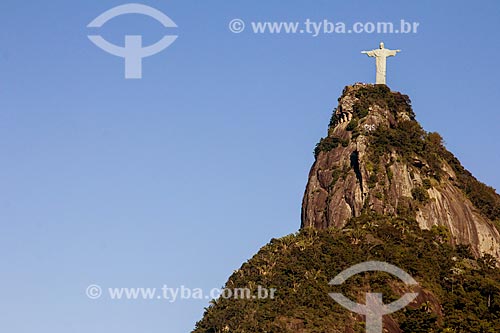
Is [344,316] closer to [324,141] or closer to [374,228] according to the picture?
[374,228]

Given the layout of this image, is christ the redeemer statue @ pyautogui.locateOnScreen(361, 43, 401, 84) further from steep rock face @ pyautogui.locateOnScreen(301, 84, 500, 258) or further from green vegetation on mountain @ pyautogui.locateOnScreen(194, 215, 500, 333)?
green vegetation on mountain @ pyautogui.locateOnScreen(194, 215, 500, 333)

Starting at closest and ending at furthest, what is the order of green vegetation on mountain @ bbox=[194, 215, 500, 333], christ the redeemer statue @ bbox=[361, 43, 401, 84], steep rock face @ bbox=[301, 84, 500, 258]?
green vegetation on mountain @ bbox=[194, 215, 500, 333]
steep rock face @ bbox=[301, 84, 500, 258]
christ the redeemer statue @ bbox=[361, 43, 401, 84]

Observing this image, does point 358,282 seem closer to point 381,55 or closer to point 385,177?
point 385,177

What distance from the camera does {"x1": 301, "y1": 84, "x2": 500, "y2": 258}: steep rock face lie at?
6196 inches

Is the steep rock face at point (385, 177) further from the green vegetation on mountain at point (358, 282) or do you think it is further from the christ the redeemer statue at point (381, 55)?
the green vegetation on mountain at point (358, 282)

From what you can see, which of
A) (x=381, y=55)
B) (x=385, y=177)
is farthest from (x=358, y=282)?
(x=381, y=55)

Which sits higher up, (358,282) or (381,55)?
(381,55)

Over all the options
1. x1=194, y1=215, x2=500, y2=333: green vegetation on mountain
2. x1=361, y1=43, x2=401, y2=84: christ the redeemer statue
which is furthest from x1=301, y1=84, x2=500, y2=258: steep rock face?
x1=194, y1=215, x2=500, y2=333: green vegetation on mountain

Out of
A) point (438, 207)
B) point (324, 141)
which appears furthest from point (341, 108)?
point (438, 207)

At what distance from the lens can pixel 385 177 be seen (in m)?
158

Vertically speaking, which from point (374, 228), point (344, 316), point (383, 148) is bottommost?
point (344, 316)

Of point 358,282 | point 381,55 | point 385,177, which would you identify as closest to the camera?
point 358,282

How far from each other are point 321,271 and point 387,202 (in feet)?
53.3

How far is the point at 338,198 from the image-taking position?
522ft
